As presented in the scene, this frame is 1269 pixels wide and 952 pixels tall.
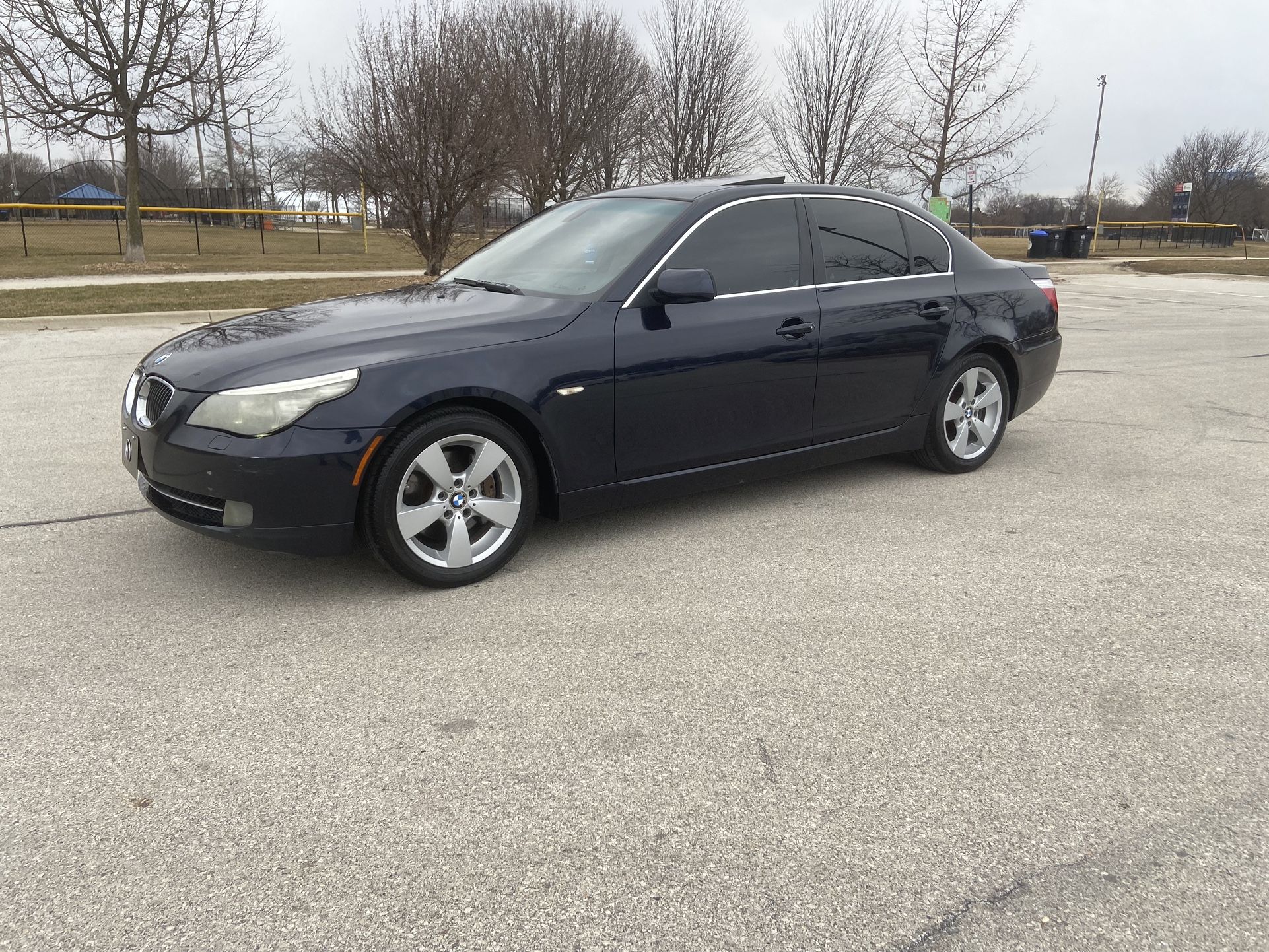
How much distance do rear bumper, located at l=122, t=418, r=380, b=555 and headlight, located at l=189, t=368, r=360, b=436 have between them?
37 millimetres

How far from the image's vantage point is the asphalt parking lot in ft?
6.94

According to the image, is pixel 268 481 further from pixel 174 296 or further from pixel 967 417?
pixel 174 296

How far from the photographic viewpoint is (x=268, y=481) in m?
3.46

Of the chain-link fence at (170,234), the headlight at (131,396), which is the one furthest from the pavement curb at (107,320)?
the chain-link fence at (170,234)

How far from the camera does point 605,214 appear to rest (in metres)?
4.86

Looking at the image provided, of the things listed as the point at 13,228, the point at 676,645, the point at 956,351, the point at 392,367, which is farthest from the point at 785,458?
the point at 13,228

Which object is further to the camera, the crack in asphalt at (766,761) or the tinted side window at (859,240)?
the tinted side window at (859,240)

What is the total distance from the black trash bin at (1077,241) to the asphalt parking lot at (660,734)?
3177 centimetres

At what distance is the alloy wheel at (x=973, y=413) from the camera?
5480 mm

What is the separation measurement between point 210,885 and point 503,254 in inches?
141

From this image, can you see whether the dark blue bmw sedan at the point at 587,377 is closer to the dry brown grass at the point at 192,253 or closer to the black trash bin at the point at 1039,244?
the dry brown grass at the point at 192,253

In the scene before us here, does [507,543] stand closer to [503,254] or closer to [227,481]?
[227,481]

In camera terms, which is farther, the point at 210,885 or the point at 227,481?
the point at 227,481

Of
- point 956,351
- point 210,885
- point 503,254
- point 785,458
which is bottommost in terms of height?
point 210,885
